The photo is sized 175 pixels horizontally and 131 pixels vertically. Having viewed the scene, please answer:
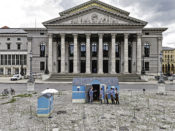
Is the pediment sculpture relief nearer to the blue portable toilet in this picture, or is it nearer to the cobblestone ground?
the cobblestone ground

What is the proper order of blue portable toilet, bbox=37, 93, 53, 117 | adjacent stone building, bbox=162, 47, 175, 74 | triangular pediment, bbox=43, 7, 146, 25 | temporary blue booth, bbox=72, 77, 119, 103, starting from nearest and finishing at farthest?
blue portable toilet, bbox=37, 93, 53, 117 → temporary blue booth, bbox=72, 77, 119, 103 → triangular pediment, bbox=43, 7, 146, 25 → adjacent stone building, bbox=162, 47, 175, 74

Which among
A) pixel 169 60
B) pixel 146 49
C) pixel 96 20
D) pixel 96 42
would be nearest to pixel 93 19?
pixel 96 20

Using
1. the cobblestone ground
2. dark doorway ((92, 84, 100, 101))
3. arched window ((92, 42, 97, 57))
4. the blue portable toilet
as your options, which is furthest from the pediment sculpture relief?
the blue portable toilet

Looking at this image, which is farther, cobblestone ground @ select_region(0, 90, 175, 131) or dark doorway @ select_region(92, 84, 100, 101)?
dark doorway @ select_region(92, 84, 100, 101)

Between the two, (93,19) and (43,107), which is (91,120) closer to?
(43,107)

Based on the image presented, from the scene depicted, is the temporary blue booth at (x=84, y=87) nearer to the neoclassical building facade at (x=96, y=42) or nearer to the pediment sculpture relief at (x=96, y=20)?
the neoclassical building facade at (x=96, y=42)

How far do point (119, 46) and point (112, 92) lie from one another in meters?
34.5

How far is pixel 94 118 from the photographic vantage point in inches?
387

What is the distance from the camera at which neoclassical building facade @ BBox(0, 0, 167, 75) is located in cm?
4003

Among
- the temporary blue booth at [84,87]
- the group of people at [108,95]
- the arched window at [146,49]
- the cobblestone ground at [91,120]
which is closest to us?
the cobblestone ground at [91,120]

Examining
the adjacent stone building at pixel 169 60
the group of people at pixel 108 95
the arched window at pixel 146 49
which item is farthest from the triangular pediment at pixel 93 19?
the adjacent stone building at pixel 169 60

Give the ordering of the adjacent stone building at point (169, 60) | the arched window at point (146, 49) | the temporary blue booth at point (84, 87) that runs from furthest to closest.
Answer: the adjacent stone building at point (169, 60), the arched window at point (146, 49), the temporary blue booth at point (84, 87)

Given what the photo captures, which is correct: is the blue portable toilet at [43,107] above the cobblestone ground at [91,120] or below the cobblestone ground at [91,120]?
above

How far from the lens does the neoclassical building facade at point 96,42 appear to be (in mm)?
40031
